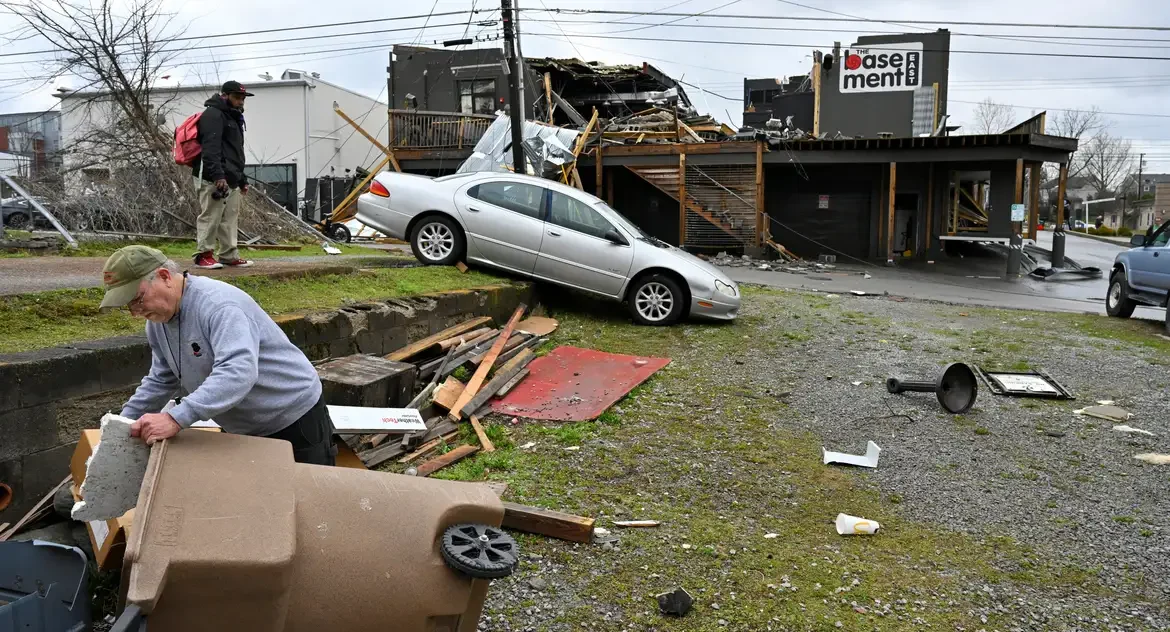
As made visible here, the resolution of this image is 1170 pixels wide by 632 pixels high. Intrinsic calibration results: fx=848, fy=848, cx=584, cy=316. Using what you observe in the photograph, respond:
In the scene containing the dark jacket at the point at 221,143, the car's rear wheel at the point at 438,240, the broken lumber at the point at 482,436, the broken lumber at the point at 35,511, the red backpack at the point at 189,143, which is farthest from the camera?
the car's rear wheel at the point at 438,240

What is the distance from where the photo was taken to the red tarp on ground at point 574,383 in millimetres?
6879

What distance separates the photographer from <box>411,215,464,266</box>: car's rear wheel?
34.5 feet

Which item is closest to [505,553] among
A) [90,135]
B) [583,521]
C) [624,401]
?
[583,521]

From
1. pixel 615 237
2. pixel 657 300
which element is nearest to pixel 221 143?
pixel 615 237

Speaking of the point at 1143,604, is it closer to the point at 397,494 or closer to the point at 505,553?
the point at 505,553

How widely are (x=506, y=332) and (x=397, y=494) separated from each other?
5993 millimetres

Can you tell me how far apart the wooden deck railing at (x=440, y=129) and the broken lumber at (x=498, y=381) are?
16.6 m

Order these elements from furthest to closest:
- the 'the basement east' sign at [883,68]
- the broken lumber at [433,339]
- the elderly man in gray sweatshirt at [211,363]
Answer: the 'the basement east' sign at [883,68], the broken lumber at [433,339], the elderly man in gray sweatshirt at [211,363]

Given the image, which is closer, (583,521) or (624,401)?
(583,521)

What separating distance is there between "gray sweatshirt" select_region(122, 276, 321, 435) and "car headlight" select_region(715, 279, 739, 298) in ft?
23.3

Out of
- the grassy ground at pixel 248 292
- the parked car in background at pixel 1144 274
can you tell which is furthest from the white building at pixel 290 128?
the parked car in background at pixel 1144 274

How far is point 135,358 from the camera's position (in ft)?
16.5

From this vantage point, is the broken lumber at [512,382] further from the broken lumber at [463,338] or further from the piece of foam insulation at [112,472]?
the piece of foam insulation at [112,472]

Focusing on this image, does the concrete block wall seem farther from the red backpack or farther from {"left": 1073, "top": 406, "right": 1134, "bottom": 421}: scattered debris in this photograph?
{"left": 1073, "top": 406, "right": 1134, "bottom": 421}: scattered debris
